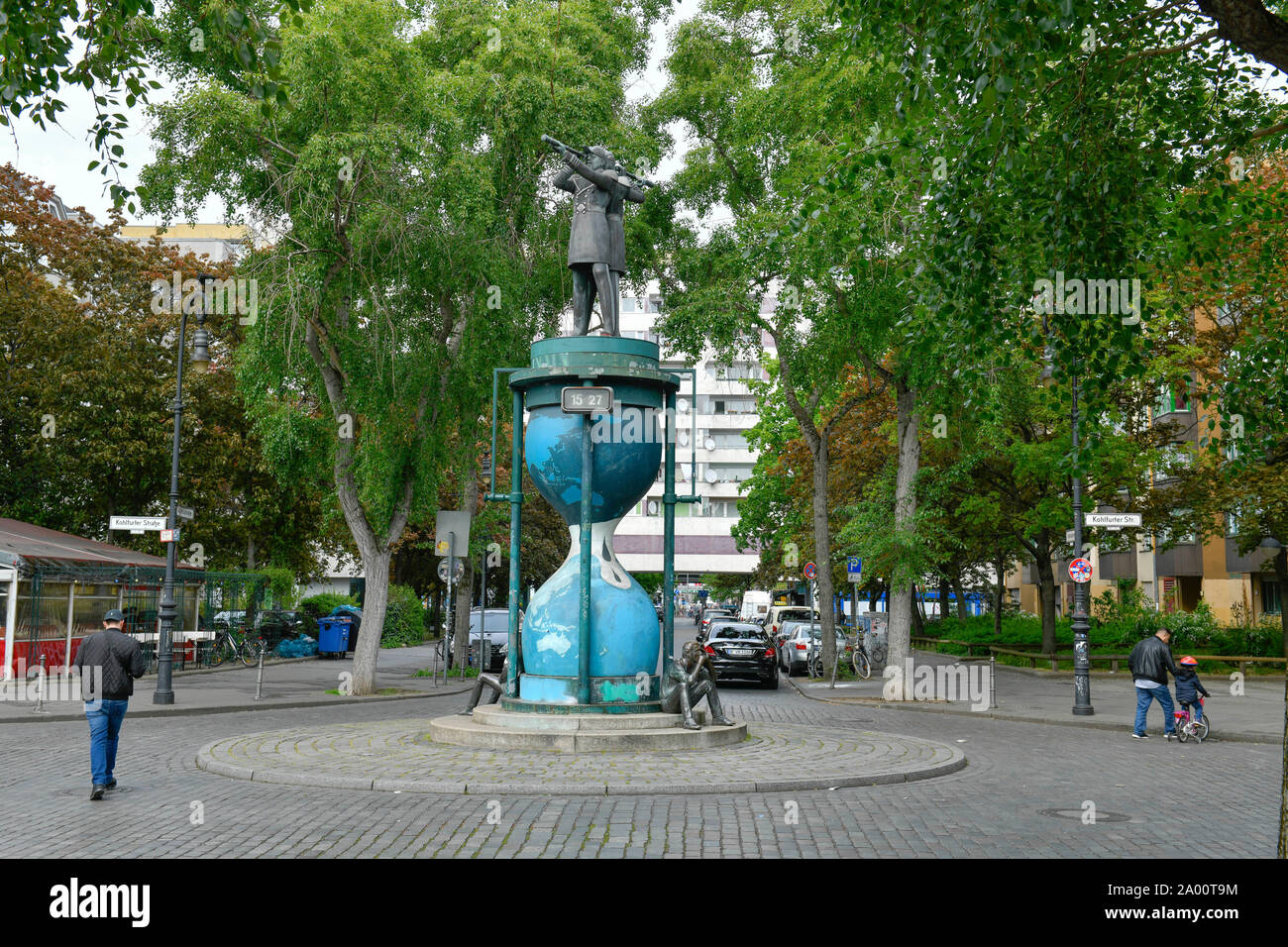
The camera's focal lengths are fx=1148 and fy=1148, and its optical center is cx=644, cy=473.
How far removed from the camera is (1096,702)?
78.5 ft

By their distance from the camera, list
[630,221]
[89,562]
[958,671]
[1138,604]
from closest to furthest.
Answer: [89,562] < [630,221] < [958,671] < [1138,604]

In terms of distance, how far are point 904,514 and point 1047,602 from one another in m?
15.3

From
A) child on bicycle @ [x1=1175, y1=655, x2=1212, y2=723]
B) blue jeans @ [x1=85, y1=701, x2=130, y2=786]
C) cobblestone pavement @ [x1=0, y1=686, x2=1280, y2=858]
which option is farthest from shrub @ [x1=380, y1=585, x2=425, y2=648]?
blue jeans @ [x1=85, y1=701, x2=130, y2=786]

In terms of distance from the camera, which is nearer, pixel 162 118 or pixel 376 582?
pixel 162 118

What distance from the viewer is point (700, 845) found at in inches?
322

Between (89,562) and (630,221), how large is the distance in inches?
584

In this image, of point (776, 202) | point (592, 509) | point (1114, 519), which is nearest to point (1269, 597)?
point (1114, 519)

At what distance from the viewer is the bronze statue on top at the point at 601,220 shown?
15.0m

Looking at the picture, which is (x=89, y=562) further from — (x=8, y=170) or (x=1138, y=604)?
(x=1138, y=604)

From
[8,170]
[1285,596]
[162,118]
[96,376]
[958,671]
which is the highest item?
[8,170]

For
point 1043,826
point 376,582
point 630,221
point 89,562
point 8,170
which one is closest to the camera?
point 1043,826

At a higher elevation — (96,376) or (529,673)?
(96,376)

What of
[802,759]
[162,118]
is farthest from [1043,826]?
[162,118]

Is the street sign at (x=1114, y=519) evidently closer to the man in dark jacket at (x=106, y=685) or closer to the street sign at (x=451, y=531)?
the street sign at (x=451, y=531)
